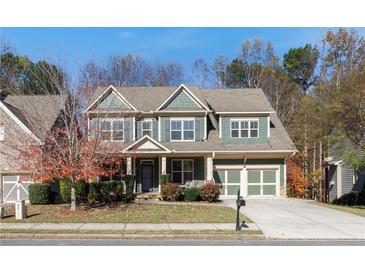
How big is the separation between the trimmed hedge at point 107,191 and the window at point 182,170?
7.63 metres

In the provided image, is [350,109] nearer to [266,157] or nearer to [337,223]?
[266,157]

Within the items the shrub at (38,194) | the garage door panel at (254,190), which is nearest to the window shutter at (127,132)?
the shrub at (38,194)

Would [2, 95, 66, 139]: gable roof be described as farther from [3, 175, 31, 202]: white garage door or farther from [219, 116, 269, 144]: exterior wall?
[219, 116, 269, 144]: exterior wall

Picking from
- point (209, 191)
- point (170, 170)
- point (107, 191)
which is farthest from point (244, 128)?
point (107, 191)

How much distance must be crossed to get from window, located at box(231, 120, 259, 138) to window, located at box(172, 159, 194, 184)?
383cm

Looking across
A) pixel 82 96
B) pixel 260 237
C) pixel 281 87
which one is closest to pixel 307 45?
pixel 281 87

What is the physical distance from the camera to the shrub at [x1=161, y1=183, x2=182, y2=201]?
26.6 meters

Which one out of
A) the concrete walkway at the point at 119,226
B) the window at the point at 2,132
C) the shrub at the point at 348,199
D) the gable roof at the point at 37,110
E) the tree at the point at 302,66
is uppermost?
the tree at the point at 302,66

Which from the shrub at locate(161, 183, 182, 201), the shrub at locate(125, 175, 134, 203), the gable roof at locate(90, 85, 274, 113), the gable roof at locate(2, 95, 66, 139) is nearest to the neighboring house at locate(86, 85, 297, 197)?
the gable roof at locate(90, 85, 274, 113)

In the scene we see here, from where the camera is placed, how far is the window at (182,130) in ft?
101

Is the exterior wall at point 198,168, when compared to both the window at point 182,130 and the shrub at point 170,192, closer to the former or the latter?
the window at point 182,130

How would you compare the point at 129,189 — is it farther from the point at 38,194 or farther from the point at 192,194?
the point at 38,194

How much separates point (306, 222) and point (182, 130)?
556 inches

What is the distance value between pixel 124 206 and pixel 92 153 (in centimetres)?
327
